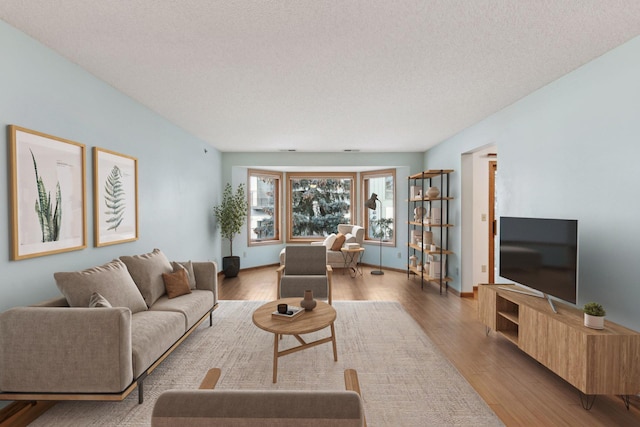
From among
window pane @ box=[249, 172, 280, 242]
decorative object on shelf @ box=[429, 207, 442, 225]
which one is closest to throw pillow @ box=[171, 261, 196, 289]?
window pane @ box=[249, 172, 280, 242]

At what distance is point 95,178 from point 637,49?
14.8ft

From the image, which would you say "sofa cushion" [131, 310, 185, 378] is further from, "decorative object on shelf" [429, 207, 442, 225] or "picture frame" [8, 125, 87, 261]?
"decorative object on shelf" [429, 207, 442, 225]

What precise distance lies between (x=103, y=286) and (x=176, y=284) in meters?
0.87

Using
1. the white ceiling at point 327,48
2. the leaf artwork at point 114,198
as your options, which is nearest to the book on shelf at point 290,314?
the leaf artwork at point 114,198

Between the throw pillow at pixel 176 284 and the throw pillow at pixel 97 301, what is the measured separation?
94cm

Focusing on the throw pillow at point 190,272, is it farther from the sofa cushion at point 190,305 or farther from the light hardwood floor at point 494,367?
the light hardwood floor at point 494,367

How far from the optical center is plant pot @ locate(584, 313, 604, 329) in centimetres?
227

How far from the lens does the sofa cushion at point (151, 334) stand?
2230 mm

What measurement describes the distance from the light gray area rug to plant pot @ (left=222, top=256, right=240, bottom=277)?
2.51m

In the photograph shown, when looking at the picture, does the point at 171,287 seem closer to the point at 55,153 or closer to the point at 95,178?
the point at 95,178

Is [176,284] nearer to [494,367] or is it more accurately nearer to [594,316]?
[494,367]

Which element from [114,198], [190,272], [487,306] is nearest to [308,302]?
[190,272]

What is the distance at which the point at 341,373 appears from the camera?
2.69 meters

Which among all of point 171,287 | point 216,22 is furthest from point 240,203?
point 216,22
